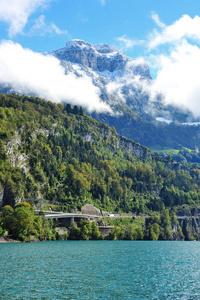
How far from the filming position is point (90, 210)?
17375 centimetres

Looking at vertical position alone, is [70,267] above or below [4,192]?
below

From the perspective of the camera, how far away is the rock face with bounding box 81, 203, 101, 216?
6722 inches

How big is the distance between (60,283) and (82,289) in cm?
451

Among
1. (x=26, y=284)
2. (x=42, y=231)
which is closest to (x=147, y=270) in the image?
(x=26, y=284)

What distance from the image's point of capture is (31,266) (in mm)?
57500

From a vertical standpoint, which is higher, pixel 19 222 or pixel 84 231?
pixel 19 222

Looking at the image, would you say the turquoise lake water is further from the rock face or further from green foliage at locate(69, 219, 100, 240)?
the rock face

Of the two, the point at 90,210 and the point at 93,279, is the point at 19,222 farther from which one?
the point at 90,210

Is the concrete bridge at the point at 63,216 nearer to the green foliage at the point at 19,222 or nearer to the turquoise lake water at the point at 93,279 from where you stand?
the green foliage at the point at 19,222

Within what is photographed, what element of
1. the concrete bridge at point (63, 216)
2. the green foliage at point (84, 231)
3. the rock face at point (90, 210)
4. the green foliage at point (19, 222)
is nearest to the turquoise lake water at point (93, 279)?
the green foliage at point (19, 222)

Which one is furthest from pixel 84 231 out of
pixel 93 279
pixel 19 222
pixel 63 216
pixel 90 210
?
pixel 93 279

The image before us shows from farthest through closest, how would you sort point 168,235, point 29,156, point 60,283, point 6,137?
point 168,235 → point 29,156 → point 6,137 → point 60,283

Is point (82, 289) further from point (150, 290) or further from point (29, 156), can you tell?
point (29, 156)

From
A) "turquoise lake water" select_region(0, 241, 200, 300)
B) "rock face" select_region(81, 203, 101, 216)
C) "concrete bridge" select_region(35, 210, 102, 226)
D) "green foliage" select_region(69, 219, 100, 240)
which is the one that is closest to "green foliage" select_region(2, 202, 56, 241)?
"concrete bridge" select_region(35, 210, 102, 226)
